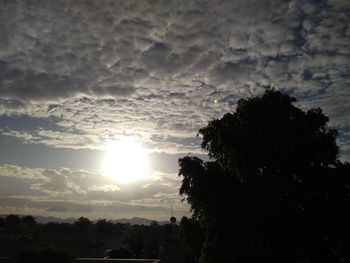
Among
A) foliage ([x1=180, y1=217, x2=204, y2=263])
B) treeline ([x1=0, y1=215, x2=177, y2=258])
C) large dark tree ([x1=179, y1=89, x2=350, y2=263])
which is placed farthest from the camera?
treeline ([x1=0, y1=215, x2=177, y2=258])

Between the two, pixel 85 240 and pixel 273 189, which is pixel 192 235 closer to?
pixel 273 189

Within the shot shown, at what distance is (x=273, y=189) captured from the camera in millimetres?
18812

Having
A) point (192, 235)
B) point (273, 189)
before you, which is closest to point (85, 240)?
point (192, 235)

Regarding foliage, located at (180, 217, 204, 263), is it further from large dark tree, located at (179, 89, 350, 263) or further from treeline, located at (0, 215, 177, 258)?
treeline, located at (0, 215, 177, 258)

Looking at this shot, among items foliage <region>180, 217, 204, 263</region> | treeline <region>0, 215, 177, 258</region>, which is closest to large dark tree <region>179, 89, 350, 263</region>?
foliage <region>180, 217, 204, 263</region>

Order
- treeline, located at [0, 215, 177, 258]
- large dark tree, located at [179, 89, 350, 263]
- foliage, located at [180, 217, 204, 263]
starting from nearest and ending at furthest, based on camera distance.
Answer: large dark tree, located at [179, 89, 350, 263], foliage, located at [180, 217, 204, 263], treeline, located at [0, 215, 177, 258]

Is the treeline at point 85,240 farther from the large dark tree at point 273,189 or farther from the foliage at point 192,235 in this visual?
the large dark tree at point 273,189

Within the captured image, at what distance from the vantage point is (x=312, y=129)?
21.9 meters

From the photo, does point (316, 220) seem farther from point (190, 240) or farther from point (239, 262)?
point (190, 240)

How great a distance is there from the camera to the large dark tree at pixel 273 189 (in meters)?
18.5

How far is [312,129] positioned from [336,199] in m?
4.15

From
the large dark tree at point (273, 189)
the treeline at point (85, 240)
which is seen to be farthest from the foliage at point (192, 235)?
the treeline at point (85, 240)

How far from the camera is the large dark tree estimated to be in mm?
18531

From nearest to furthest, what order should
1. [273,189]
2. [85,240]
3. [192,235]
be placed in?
[273,189], [192,235], [85,240]
